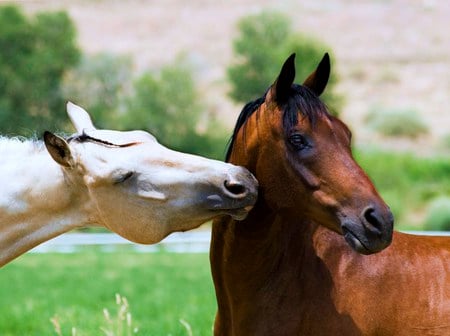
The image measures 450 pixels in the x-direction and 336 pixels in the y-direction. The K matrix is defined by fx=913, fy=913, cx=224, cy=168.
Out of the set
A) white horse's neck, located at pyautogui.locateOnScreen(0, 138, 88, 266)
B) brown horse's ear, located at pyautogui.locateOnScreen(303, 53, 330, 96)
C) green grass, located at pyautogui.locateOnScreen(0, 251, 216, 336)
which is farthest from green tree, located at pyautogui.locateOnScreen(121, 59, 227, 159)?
white horse's neck, located at pyautogui.locateOnScreen(0, 138, 88, 266)

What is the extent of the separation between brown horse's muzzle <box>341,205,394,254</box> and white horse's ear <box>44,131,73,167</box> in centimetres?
126

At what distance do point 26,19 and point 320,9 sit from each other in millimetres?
41387

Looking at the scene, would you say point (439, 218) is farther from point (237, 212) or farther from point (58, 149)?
point (58, 149)

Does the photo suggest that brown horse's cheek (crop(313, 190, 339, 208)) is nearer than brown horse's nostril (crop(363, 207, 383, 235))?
No

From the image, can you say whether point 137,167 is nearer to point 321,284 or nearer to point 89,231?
point 321,284

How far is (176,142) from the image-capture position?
3594cm

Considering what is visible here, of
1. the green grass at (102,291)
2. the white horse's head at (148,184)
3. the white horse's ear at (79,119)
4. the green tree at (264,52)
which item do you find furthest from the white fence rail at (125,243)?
the white horse's head at (148,184)

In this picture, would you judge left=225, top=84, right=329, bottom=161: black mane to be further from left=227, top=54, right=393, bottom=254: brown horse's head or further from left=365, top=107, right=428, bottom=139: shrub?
left=365, top=107, right=428, bottom=139: shrub

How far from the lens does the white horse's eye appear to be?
154 inches

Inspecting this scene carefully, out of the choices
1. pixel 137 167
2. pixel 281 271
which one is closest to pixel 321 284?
pixel 281 271

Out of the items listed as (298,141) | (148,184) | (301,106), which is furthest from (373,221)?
(148,184)

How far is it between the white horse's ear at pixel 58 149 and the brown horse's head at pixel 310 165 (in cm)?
87

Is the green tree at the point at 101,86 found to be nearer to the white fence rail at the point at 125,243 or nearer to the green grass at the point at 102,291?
the white fence rail at the point at 125,243

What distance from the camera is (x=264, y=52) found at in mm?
38844
